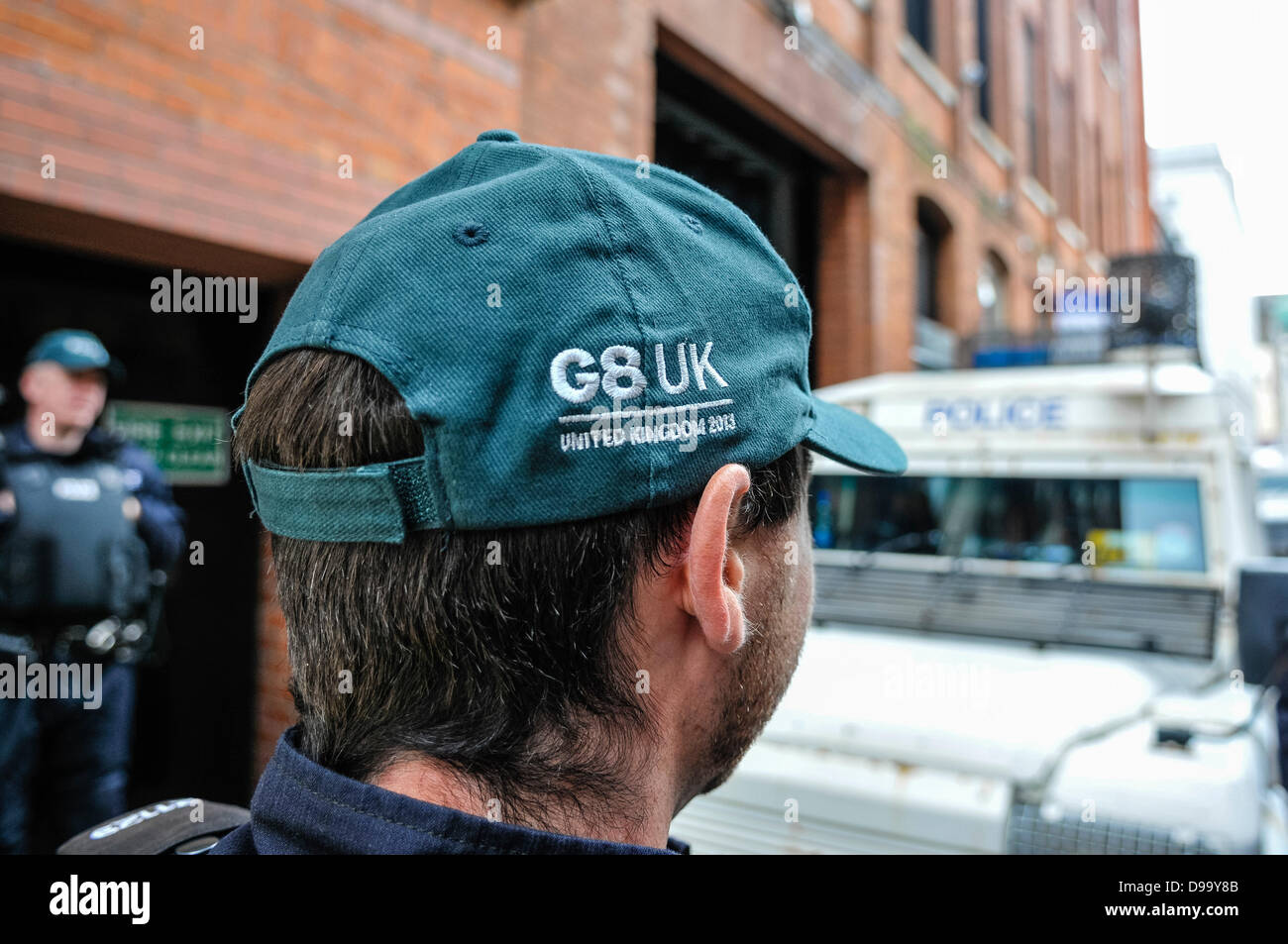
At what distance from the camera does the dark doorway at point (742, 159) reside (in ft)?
20.6

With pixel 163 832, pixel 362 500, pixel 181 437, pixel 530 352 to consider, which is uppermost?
pixel 181 437

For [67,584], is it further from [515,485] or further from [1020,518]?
[1020,518]

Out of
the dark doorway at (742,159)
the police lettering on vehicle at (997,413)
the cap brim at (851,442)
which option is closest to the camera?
the cap brim at (851,442)

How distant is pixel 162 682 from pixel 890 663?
3.14m

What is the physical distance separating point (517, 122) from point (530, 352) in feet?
12.4

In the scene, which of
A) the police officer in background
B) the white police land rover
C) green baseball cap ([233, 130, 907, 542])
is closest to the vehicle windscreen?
the white police land rover

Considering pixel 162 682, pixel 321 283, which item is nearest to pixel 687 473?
pixel 321 283

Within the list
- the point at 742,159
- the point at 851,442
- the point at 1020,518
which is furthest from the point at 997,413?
the point at 742,159

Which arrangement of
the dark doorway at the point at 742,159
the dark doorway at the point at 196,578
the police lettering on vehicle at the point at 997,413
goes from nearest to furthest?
the police lettering on vehicle at the point at 997,413
the dark doorway at the point at 196,578
the dark doorway at the point at 742,159

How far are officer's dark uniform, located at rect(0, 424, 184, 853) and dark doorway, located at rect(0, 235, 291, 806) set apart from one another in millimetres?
493

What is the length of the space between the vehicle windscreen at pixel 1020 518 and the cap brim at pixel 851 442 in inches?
103

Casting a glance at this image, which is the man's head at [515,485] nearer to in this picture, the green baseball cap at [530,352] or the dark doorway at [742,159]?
the green baseball cap at [530,352]

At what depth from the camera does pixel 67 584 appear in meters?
3.32

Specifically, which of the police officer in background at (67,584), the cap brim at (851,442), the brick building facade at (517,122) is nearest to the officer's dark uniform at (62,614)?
the police officer in background at (67,584)
